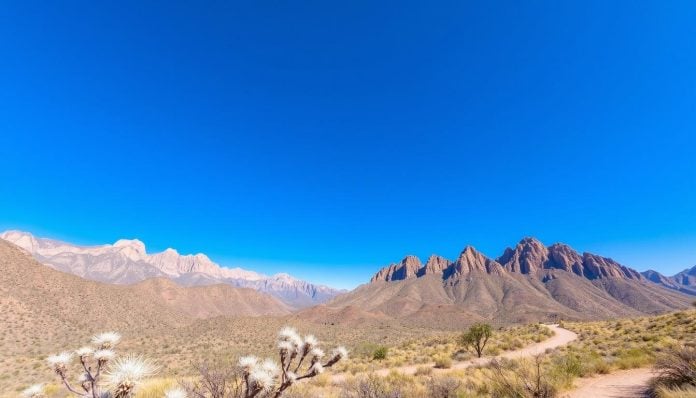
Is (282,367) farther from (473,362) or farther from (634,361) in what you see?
(473,362)

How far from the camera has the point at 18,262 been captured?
240ft

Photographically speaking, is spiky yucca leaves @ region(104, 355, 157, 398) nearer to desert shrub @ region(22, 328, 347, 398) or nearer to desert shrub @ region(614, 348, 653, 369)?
desert shrub @ region(22, 328, 347, 398)

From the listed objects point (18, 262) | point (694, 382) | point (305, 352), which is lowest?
point (694, 382)

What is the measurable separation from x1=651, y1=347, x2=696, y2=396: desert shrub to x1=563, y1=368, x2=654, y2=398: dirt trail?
0.89 meters

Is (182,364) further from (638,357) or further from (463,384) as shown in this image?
(638,357)

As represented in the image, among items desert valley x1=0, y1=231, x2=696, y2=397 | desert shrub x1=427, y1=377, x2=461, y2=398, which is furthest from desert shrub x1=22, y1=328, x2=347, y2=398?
desert shrub x1=427, y1=377, x2=461, y2=398

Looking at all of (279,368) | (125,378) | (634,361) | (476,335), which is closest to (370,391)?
(279,368)

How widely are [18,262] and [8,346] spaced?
43693 millimetres

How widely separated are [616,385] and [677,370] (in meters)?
3.09

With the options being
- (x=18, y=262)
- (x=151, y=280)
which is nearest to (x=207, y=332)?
(x=18, y=262)

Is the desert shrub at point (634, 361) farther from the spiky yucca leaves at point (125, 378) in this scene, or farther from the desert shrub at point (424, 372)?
the spiky yucca leaves at point (125, 378)

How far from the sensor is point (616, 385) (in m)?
11.8

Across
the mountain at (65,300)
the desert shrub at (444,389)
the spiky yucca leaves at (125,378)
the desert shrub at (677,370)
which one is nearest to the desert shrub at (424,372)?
the desert shrub at (444,389)

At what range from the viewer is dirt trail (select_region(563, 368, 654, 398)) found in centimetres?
1056
